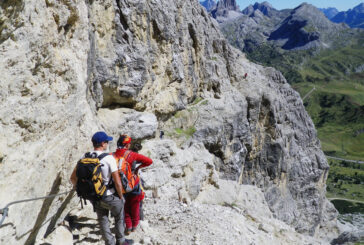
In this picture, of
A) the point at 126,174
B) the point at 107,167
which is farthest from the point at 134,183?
the point at 107,167

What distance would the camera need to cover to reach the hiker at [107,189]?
26.3 ft

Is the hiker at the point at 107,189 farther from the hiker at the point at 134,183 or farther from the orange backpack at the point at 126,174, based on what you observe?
the hiker at the point at 134,183

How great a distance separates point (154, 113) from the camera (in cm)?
2633

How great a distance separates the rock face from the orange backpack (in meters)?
2.39

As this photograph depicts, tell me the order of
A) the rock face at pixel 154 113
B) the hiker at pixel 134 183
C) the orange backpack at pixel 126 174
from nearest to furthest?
the rock face at pixel 154 113, the orange backpack at pixel 126 174, the hiker at pixel 134 183

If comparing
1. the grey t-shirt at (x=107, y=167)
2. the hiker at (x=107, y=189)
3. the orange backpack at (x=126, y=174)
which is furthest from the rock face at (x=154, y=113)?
the orange backpack at (x=126, y=174)

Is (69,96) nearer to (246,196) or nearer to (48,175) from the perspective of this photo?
(48,175)

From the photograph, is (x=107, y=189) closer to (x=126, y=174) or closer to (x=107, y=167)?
(x=107, y=167)

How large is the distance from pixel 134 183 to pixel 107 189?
1.54 meters

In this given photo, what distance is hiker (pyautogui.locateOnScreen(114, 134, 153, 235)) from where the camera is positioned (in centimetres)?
934

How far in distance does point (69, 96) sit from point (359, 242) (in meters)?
68.6

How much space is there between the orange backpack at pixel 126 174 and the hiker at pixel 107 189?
22.9 inches

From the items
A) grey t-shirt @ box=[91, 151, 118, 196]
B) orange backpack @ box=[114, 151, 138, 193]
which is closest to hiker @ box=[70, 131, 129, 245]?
grey t-shirt @ box=[91, 151, 118, 196]

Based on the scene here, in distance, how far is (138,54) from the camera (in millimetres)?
22969
